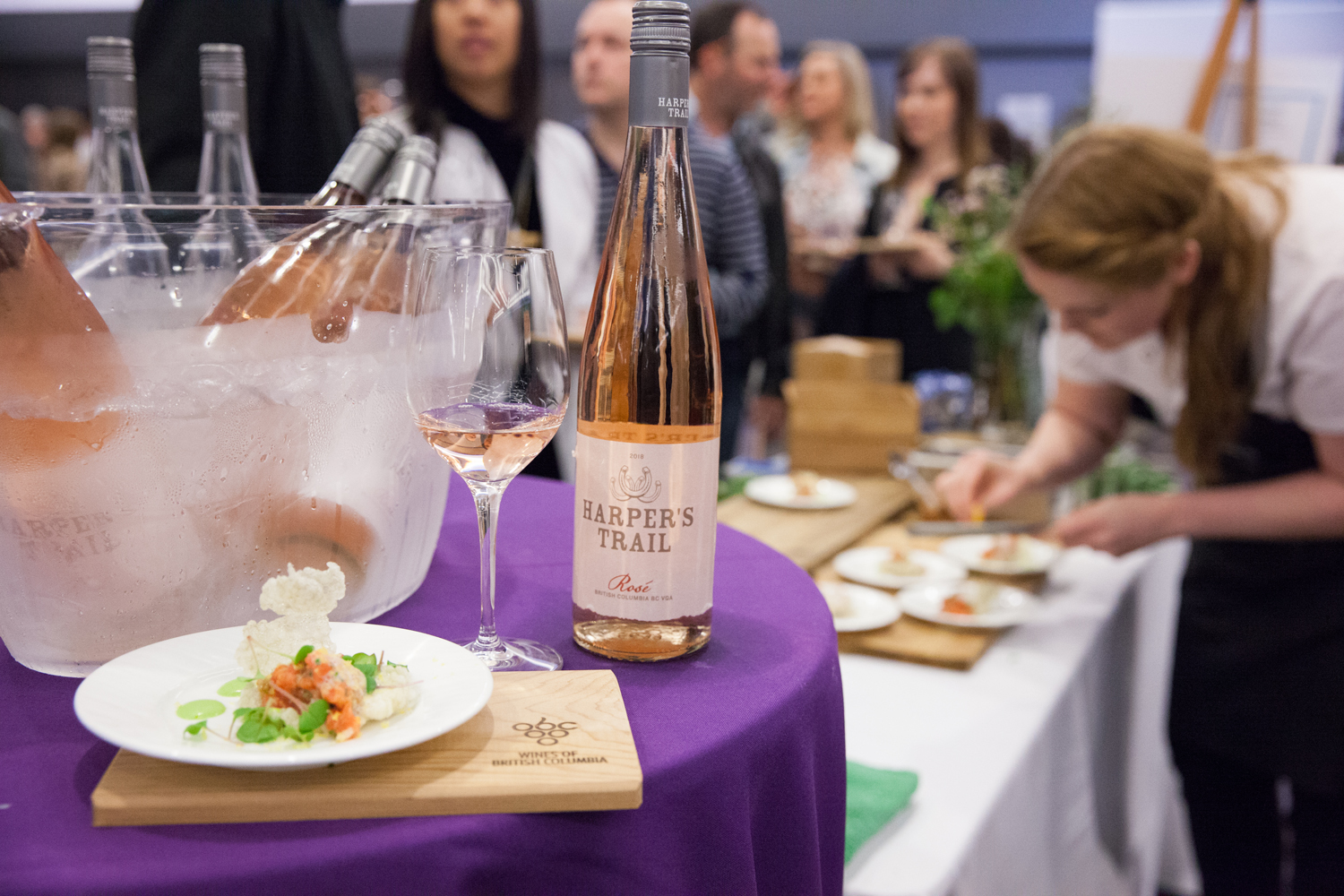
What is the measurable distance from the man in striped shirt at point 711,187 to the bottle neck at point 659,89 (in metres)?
1.82

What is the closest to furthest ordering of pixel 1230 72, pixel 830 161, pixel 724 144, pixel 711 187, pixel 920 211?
pixel 1230 72 < pixel 711 187 < pixel 724 144 < pixel 920 211 < pixel 830 161

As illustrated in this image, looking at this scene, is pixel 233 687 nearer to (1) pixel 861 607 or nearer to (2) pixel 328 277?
(2) pixel 328 277

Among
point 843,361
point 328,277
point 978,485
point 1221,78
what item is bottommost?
point 978,485

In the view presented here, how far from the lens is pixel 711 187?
276cm

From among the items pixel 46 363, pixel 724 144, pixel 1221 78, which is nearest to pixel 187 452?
pixel 46 363

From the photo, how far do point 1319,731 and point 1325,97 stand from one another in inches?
51.3

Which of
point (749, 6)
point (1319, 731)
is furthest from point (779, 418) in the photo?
point (1319, 731)

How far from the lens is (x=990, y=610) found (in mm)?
1598

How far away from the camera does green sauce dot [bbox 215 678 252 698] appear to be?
18.6 inches

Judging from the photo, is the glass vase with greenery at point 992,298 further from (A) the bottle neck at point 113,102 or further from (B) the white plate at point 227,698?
(B) the white plate at point 227,698

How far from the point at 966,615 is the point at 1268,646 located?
21.7 inches

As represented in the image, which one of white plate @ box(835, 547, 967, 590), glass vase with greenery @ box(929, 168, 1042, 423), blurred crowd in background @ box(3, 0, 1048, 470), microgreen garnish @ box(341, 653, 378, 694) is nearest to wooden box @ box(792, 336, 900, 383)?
glass vase with greenery @ box(929, 168, 1042, 423)

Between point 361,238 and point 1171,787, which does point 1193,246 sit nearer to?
point 1171,787

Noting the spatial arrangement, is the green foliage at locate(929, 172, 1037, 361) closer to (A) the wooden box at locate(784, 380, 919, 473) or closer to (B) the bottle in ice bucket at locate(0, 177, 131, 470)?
(A) the wooden box at locate(784, 380, 919, 473)
